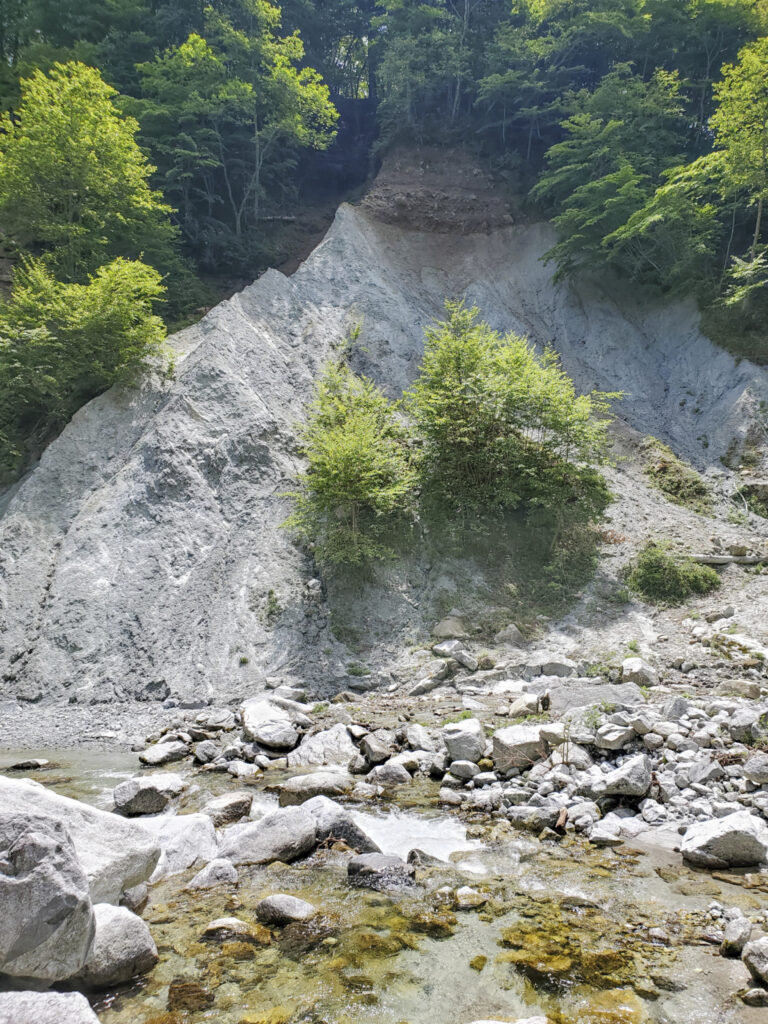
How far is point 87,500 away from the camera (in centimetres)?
1655

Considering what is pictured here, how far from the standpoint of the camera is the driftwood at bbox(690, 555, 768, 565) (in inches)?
615

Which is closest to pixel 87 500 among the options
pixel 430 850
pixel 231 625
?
pixel 231 625

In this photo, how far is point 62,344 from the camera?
17.8m

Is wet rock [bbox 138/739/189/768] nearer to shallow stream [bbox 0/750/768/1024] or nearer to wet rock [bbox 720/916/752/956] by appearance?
shallow stream [bbox 0/750/768/1024]

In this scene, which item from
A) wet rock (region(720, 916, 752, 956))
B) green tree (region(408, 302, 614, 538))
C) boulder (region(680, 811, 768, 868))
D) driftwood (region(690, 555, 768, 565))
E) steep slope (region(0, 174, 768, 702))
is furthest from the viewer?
green tree (region(408, 302, 614, 538))

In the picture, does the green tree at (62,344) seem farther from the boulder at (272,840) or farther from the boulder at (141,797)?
the boulder at (272,840)

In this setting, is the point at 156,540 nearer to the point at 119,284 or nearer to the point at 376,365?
the point at 119,284

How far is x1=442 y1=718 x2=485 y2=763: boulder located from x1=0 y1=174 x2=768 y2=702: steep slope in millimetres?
4761

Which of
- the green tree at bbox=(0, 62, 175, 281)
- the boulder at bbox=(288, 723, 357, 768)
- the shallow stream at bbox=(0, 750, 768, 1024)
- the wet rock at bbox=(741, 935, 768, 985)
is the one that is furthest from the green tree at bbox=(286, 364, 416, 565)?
the green tree at bbox=(0, 62, 175, 281)

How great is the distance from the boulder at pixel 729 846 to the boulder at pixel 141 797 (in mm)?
5976

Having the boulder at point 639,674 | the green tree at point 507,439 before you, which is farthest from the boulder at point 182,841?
the green tree at point 507,439

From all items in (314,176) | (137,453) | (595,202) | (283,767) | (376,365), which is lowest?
(283,767)

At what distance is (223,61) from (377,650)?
2777cm

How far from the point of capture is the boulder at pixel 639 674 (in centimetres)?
1067
